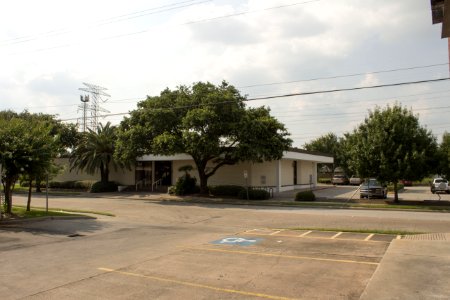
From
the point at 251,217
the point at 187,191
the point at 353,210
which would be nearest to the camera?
the point at 251,217

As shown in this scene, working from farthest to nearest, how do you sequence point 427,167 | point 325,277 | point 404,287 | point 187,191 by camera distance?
point 187,191, point 427,167, point 325,277, point 404,287

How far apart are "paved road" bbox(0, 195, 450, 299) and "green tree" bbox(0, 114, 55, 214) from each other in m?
2.80

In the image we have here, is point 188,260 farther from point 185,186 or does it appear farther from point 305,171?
point 305,171

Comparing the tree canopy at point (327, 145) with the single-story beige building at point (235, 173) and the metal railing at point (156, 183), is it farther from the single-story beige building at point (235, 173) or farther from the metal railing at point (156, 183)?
the metal railing at point (156, 183)

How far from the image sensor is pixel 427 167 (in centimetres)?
2709

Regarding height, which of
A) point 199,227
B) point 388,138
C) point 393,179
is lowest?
point 199,227

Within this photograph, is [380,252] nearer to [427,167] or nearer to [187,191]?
[427,167]

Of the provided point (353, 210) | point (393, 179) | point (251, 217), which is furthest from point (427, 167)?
point (251, 217)

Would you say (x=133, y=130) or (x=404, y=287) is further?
(x=133, y=130)

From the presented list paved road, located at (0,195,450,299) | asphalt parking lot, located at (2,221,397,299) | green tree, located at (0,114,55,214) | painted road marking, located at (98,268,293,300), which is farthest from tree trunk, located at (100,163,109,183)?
painted road marking, located at (98,268,293,300)

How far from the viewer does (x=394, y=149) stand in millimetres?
27297

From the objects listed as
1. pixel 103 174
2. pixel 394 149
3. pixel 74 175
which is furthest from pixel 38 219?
pixel 74 175

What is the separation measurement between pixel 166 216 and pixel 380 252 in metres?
13.3

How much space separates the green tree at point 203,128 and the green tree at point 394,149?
247 inches
